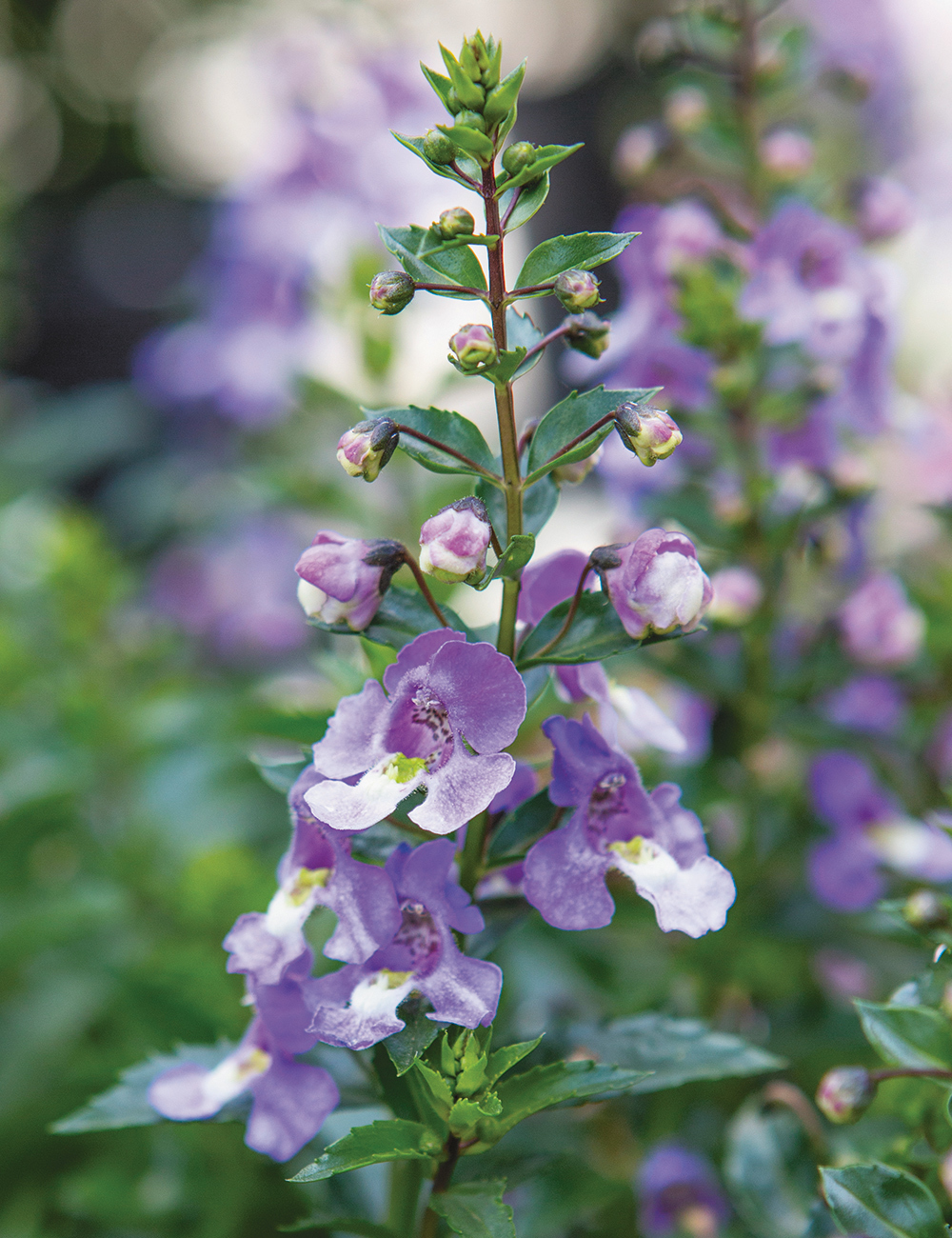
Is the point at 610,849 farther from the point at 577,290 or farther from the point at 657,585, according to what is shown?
the point at 577,290

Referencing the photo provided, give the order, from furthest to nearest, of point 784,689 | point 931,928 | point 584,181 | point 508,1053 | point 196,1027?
point 584,181 → point 784,689 → point 196,1027 → point 931,928 → point 508,1053

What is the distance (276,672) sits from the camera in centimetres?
241

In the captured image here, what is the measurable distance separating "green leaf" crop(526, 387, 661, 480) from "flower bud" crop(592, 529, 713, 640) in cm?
8

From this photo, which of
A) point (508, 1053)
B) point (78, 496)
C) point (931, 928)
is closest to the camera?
point (508, 1053)

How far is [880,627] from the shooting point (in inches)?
49.8

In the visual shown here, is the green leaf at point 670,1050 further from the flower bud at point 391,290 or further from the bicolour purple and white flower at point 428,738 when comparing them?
the flower bud at point 391,290

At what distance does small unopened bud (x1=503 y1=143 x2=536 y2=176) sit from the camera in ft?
2.20

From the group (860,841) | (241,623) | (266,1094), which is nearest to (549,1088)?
(266,1094)

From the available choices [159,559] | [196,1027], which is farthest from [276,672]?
[196,1027]

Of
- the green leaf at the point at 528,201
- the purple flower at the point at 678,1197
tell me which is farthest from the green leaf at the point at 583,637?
the purple flower at the point at 678,1197

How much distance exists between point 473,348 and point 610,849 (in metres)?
0.36

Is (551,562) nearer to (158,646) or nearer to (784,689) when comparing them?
(784,689)

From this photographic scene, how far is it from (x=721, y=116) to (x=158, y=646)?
1178 mm

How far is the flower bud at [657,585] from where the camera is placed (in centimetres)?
70
